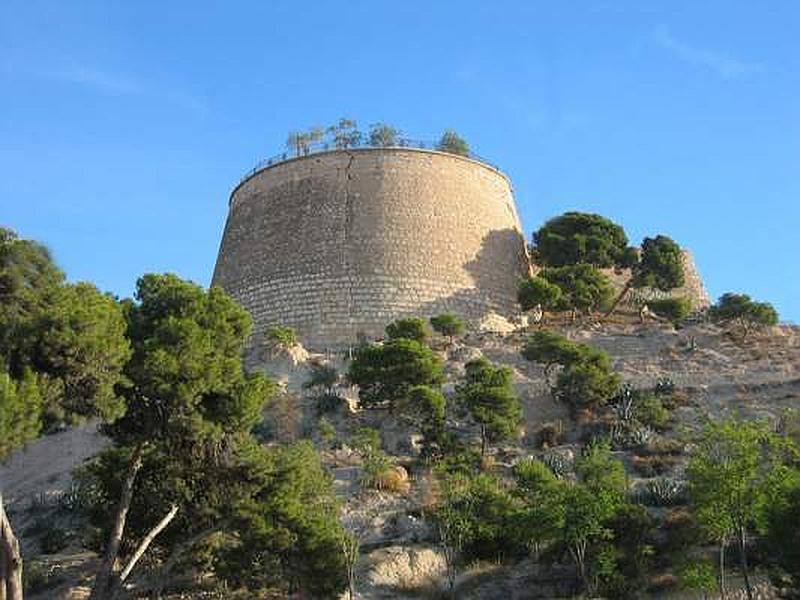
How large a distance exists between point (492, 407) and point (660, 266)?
1256 centimetres

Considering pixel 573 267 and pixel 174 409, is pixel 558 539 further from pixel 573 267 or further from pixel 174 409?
pixel 573 267

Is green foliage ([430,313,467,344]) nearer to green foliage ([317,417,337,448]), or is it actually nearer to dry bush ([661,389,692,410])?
green foliage ([317,417,337,448])

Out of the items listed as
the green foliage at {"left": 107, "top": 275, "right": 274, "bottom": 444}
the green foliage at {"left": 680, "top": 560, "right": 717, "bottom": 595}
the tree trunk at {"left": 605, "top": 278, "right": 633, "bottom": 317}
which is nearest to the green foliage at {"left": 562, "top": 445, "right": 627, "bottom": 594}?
the green foliage at {"left": 680, "top": 560, "right": 717, "bottom": 595}

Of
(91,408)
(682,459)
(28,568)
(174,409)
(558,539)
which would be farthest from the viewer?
(682,459)

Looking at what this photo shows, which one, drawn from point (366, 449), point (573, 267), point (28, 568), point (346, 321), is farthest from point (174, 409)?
point (573, 267)

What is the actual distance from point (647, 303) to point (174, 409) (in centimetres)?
1928

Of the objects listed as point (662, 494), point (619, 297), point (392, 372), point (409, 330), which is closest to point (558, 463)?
point (662, 494)

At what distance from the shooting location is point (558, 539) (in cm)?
1534

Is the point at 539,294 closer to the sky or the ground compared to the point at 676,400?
closer to the sky

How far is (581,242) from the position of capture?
32.0 metres

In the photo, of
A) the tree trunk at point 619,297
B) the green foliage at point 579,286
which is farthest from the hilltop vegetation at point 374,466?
the tree trunk at point 619,297

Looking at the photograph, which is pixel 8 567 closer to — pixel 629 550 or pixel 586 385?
pixel 629 550

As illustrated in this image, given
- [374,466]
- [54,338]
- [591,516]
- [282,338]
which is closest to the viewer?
[54,338]

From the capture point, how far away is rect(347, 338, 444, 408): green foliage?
2198cm
